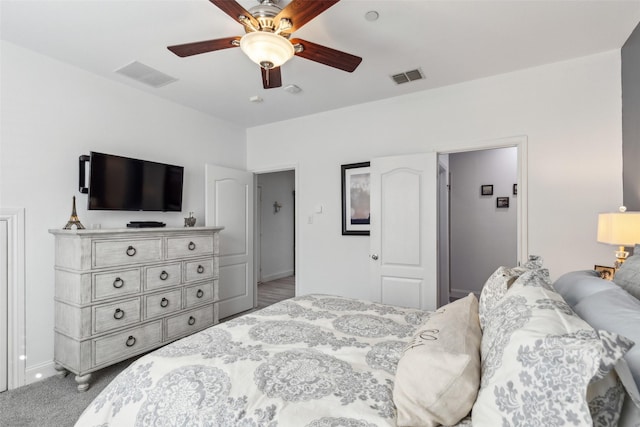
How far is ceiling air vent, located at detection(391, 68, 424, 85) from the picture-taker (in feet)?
9.64

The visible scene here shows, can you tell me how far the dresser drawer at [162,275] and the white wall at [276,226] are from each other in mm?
3552

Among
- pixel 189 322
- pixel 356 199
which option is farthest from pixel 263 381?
pixel 356 199

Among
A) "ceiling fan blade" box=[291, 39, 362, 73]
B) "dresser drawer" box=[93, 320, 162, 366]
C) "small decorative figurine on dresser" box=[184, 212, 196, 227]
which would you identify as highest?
"ceiling fan blade" box=[291, 39, 362, 73]

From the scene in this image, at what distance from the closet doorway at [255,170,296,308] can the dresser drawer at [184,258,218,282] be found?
272cm

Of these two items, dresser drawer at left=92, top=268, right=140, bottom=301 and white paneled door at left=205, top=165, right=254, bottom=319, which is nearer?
dresser drawer at left=92, top=268, right=140, bottom=301

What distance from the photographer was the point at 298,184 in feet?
13.8

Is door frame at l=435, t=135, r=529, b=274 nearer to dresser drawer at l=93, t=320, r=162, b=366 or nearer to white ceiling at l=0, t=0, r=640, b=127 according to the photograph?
white ceiling at l=0, t=0, r=640, b=127

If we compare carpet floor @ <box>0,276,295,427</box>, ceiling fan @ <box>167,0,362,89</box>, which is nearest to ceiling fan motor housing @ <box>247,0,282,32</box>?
ceiling fan @ <box>167,0,362,89</box>

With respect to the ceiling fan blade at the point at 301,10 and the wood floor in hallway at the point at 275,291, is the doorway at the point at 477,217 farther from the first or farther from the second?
the ceiling fan blade at the point at 301,10

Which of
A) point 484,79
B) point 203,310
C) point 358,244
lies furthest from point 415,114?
point 203,310

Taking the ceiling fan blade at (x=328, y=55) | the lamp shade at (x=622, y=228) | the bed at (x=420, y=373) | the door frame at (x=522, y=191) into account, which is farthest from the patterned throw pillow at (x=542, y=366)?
the door frame at (x=522, y=191)

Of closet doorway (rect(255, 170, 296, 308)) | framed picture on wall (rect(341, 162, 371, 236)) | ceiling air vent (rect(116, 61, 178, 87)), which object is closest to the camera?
ceiling air vent (rect(116, 61, 178, 87))

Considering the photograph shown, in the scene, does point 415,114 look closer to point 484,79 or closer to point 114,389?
point 484,79

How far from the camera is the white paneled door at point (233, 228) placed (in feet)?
13.3
